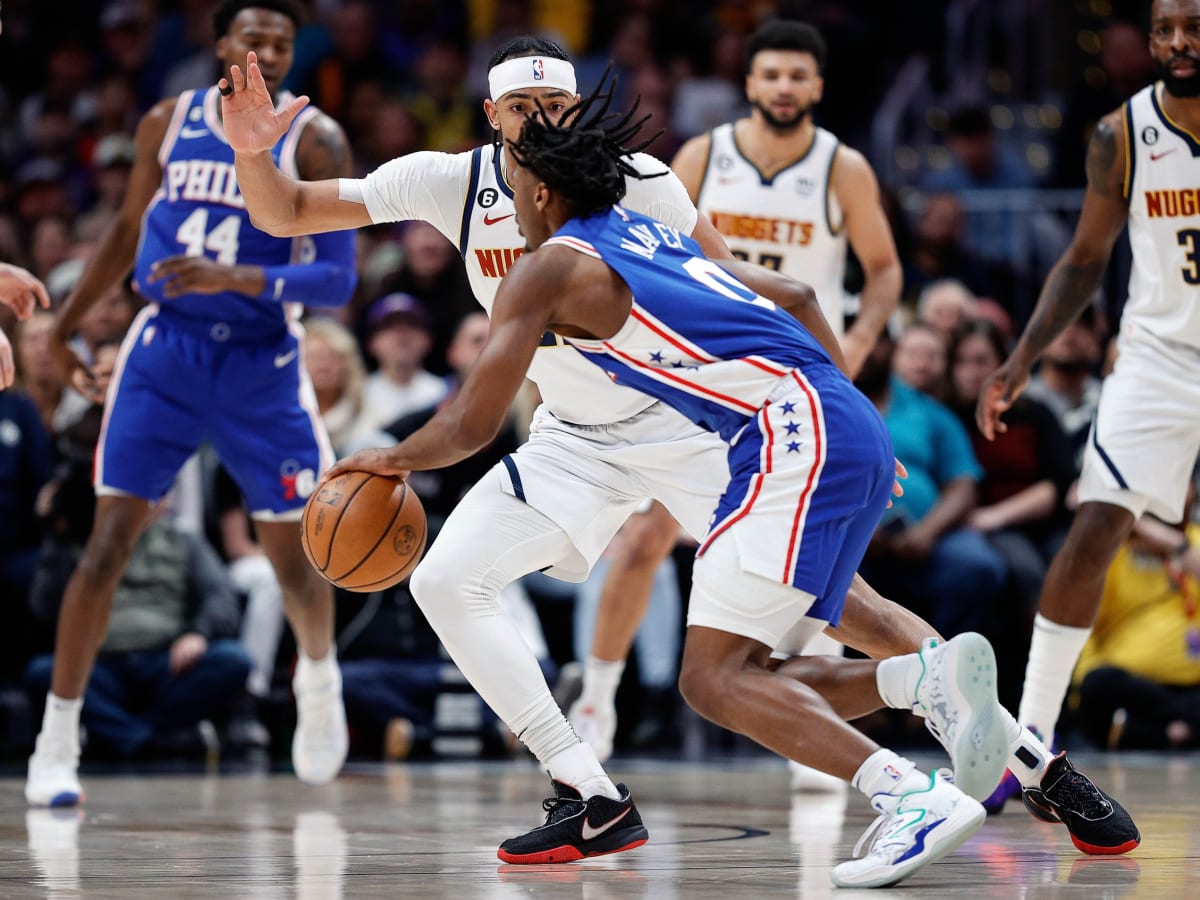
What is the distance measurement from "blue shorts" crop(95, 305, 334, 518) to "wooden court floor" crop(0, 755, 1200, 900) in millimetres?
1143

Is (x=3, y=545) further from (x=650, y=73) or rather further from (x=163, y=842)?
(x=650, y=73)

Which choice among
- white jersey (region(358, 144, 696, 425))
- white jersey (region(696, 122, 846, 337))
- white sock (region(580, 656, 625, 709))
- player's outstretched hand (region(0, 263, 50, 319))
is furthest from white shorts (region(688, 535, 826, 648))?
white jersey (region(696, 122, 846, 337))

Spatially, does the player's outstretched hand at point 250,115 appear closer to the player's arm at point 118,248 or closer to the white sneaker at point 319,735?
the player's arm at point 118,248

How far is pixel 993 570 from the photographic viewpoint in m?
9.04

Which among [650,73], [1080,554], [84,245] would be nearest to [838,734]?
[1080,554]

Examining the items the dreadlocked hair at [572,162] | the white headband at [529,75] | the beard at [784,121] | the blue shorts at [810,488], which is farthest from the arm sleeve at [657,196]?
the beard at [784,121]

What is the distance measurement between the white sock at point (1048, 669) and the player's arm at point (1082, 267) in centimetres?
69

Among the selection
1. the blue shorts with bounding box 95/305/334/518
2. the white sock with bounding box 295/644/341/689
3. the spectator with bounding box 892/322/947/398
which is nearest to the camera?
the blue shorts with bounding box 95/305/334/518

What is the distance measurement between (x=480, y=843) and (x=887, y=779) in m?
1.46

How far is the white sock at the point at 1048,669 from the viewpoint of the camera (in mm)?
5934

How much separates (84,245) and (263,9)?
4.66 metres

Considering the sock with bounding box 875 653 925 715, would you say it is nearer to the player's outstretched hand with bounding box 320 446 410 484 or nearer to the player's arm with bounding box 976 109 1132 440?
the player's outstretched hand with bounding box 320 446 410 484

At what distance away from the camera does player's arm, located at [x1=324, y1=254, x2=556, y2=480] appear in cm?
427

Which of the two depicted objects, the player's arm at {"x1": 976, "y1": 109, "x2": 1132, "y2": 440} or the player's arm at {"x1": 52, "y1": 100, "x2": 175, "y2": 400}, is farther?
the player's arm at {"x1": 52, "y1": 100, "x2": 175, "y2": 400}
